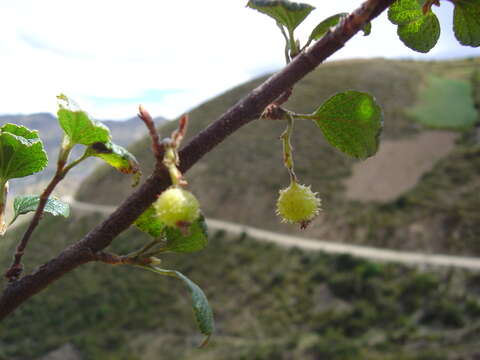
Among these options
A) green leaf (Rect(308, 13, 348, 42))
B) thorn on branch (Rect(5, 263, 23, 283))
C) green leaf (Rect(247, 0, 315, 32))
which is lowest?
thorn on branch (Rect(5, 263, 23, 283))

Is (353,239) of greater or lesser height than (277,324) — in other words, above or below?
above

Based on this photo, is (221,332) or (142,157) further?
(142,157)

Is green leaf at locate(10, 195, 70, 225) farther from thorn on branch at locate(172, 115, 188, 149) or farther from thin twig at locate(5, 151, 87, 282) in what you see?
thorn on branch at locate(172, 115, 188, 149)

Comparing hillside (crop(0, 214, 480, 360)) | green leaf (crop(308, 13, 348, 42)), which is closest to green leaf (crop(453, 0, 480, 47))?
green leaf (crop(308, 13, 348, 42))

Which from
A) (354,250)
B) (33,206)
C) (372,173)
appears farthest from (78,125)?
(372,173)

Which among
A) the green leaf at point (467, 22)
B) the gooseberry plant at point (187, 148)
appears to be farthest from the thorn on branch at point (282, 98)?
the green leaf at point (467, 22)

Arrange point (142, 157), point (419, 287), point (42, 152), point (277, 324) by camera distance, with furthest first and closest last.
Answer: point (142, 157)
point (277, 324)
point (419, 287)
point (42, 152)

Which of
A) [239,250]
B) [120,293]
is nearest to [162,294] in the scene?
[120,293]

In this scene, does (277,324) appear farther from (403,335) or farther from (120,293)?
(120,293)
